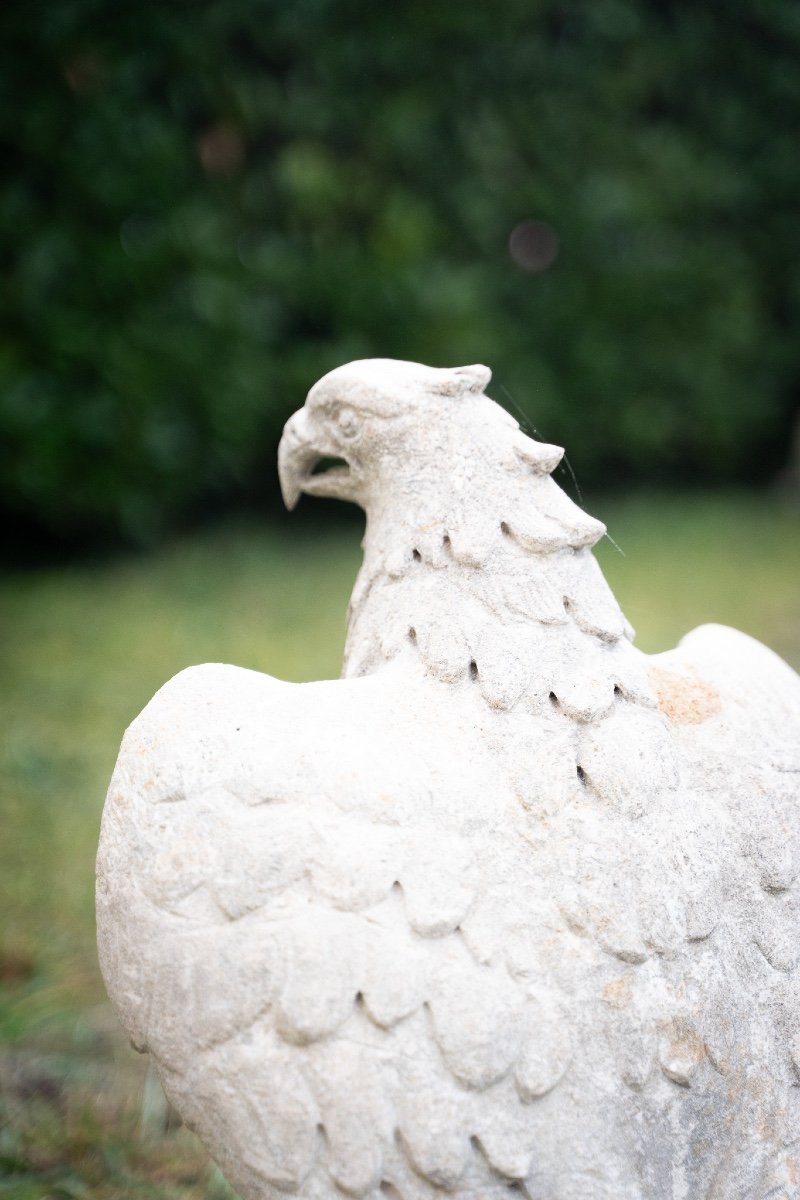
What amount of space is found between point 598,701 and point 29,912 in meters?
2.03

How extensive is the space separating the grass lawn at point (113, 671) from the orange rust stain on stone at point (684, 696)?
109 cm

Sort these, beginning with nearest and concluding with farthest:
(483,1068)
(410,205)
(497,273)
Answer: (483,1068)
(410,205)
(497,273)

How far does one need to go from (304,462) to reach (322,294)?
468 centimetres

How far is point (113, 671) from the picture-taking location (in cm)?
482

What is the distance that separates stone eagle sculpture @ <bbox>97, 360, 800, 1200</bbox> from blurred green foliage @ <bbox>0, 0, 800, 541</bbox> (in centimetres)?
263

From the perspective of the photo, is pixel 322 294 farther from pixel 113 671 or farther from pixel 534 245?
pixel 113 671

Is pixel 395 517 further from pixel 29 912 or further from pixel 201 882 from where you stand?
pixel 29 912

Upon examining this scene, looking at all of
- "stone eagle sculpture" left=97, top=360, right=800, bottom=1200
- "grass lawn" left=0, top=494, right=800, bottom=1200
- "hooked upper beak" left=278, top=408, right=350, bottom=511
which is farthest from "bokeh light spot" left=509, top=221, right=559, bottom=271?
"stone eagle sculpture" left=97, top=360, right=800, bottom=1200

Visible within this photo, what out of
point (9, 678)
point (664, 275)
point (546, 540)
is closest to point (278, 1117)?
point (546, 540)

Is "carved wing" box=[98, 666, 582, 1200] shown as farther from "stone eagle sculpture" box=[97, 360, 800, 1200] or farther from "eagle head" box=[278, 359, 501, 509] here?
"eagle head" box=[278, 359, 501, 509]

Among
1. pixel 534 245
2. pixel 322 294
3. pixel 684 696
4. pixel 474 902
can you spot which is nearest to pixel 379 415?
pixel 684 696

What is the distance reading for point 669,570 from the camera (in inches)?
259

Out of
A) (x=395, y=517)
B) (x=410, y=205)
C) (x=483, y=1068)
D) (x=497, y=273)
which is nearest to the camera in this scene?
(x=483, y=1068)

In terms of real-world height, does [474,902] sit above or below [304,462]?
below
